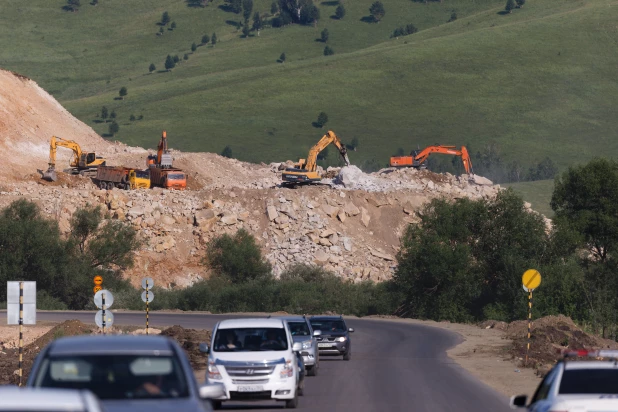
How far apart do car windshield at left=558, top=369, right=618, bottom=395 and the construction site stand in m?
61.5

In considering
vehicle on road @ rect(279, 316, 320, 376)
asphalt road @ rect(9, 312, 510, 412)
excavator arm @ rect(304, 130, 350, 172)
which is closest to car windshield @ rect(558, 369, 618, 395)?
asphalt road @ rect(9, 312, 510, 412)

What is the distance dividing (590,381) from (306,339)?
53.1 feet

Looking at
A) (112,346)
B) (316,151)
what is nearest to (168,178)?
(316,151)

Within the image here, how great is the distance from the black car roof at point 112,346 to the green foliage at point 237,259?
60.2 m

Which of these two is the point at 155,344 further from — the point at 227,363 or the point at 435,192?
the point at 435,192

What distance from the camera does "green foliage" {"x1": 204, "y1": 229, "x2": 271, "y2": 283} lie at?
238 ft

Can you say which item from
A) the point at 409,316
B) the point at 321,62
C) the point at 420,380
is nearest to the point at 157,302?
the point at 409,316

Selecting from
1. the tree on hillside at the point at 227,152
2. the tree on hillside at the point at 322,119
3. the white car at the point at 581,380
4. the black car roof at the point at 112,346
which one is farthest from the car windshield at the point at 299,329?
the tree on hillside at the point at 322,119

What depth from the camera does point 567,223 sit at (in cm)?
6450

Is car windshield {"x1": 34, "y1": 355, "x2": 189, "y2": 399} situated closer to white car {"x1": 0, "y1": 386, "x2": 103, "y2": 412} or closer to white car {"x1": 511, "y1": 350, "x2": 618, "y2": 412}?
white car {"x1": 0, "y1": 386, "x2": 103, "y2": 412}

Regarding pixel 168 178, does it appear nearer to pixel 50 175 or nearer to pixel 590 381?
pixel 50 175

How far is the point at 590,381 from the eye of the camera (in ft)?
39.1

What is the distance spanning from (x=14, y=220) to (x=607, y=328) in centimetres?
3771

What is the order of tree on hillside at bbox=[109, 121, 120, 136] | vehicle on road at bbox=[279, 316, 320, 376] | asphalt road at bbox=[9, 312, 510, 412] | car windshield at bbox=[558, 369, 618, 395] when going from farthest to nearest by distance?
tree on hillside at bbox=[109, 121, 120, 136] < vehicle on road at bbox=[279, 316, 320, 376] < asphalt road at bbox=[9, 312, 510, 412] < car windshield at bbox=[558, 369, 618, 395]
